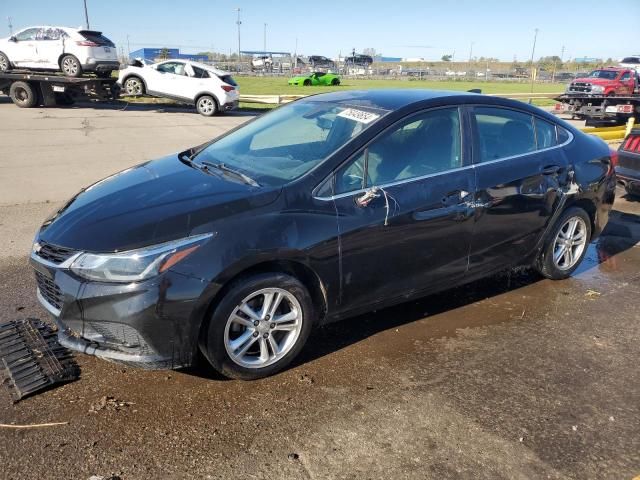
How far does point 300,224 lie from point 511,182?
1.87m

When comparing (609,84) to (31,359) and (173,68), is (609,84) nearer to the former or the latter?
(173,68)

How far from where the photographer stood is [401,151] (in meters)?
3.61

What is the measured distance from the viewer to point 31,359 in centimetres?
326

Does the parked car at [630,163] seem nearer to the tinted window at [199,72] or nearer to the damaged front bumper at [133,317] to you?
the damaged front bumper at [133,317]

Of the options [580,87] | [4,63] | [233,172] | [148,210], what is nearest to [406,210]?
[233,172]

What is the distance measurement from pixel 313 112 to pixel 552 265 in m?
2.53

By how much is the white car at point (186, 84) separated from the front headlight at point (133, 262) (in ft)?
52.9

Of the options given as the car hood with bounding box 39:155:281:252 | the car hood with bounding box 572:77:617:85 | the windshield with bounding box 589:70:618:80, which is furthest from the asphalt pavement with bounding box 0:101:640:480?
the windshield with bounding box 589:70:618:80

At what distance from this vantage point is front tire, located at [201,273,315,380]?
9.68ft

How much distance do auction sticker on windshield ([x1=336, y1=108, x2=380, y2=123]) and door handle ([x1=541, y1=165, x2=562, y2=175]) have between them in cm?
161

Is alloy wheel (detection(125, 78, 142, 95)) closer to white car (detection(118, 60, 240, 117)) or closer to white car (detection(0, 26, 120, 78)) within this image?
white car (detection(118, 60, 240, 117))

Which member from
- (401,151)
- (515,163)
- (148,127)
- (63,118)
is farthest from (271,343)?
(63,118)

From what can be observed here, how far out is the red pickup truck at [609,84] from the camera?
66.7 ft

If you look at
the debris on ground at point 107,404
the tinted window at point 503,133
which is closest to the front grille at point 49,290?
the debris on ground at point 107,404
